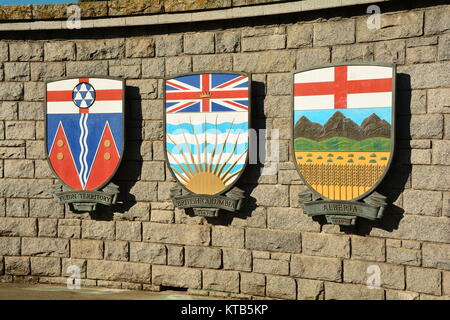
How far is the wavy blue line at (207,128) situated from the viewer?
19.2 ft

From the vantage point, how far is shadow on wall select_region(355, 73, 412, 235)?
17.0ft

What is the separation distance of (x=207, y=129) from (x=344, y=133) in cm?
156

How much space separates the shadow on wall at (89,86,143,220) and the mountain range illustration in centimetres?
198

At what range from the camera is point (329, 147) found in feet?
17.9

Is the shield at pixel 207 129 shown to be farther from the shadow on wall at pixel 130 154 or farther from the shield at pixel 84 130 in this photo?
the shield at pixel 84 130

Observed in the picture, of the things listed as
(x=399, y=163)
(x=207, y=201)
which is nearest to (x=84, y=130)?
(x=207, y=201)

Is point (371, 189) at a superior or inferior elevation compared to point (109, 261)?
superior

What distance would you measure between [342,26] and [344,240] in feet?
7.30

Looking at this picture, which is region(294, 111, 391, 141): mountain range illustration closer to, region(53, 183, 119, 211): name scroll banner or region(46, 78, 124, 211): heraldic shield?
region(46, 78, 124, 211): heraldic shield

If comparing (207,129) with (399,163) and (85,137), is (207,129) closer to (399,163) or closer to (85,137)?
(85,137)

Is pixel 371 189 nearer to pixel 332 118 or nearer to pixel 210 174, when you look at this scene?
pixel 332 118

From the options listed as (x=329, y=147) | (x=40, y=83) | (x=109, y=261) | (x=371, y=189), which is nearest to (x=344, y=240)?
(x=371, y=189)

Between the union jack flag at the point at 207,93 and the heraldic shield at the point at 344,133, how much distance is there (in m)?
0.64

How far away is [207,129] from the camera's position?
6.02m
